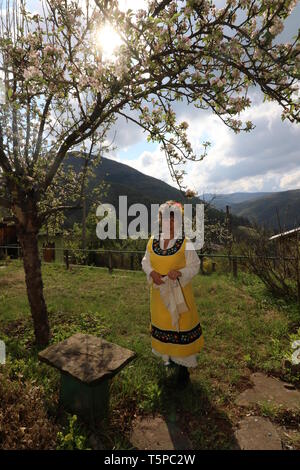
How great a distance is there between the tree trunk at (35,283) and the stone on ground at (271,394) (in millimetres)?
3286

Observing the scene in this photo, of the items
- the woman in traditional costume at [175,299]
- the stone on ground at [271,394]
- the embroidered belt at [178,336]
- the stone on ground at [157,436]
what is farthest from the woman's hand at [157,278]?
the stone on ground at [271,394]

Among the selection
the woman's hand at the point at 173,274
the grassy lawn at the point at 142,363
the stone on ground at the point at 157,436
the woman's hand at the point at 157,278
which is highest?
the woman's hand at the point at 173,274

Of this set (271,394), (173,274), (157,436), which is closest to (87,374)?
(157,436)

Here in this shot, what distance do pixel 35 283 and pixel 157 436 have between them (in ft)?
10.2

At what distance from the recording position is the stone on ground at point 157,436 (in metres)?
2.79

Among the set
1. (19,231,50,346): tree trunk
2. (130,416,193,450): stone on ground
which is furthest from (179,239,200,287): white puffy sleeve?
(19,231,50,346): tree trunk

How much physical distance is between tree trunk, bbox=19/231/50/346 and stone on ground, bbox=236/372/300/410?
329 centimetres

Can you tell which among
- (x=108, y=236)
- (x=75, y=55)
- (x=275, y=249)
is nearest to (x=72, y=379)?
(x=75, y=55)

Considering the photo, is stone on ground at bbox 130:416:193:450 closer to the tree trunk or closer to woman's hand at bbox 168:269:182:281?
→ woman's hand at bbox 168:269:182:281

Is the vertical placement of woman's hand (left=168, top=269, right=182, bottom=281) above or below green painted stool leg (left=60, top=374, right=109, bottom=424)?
above

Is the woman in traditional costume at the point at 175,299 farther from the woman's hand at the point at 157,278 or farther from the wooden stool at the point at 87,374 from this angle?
the wooden stool at the point at 87,374

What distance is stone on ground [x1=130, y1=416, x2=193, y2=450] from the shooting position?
279 centimetres
